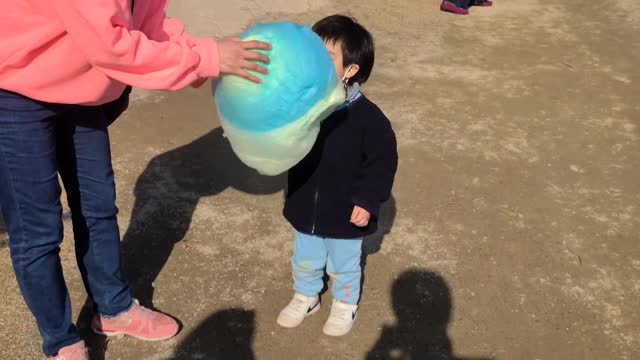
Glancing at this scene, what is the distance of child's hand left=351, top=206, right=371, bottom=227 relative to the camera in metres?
2.77

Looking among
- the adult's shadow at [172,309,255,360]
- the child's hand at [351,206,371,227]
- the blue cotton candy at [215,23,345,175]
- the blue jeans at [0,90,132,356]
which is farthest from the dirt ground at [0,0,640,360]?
the blue cotton candy at [215,23,345,175]

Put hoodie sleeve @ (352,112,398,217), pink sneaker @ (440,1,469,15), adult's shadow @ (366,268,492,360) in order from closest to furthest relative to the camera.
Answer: hoodie sleeve @ (352,112,398,217) → adult's shadow @ (366,268,492,360) → pink sneaker @ (440,1,469,15)

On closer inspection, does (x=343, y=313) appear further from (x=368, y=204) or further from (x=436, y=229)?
(x=436, y=229)

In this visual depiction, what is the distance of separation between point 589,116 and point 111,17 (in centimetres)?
429

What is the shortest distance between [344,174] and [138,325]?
1.20 metres

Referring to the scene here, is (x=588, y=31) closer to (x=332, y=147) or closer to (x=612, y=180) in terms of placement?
(x=612, y=180)

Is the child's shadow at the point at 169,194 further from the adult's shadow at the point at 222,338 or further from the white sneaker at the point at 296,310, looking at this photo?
the white sneaker at the point at 296,310

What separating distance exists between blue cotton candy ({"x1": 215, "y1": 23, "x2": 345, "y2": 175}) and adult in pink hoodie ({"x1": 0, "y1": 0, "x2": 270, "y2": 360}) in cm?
7

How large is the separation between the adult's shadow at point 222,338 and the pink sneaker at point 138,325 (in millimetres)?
110

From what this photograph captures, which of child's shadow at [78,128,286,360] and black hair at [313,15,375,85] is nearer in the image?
black hair at [313,15,375,85]

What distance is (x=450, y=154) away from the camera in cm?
460

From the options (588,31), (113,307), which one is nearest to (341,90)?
(113,307)

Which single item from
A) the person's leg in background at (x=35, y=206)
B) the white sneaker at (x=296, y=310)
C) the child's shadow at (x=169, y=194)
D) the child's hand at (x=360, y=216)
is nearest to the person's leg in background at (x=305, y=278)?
the white sneaker at (x=296, y=310)

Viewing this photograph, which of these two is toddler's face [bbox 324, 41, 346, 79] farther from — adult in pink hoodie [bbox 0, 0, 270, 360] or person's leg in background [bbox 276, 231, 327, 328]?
person's leg in background [bbox 276, 231, 327, 328]
